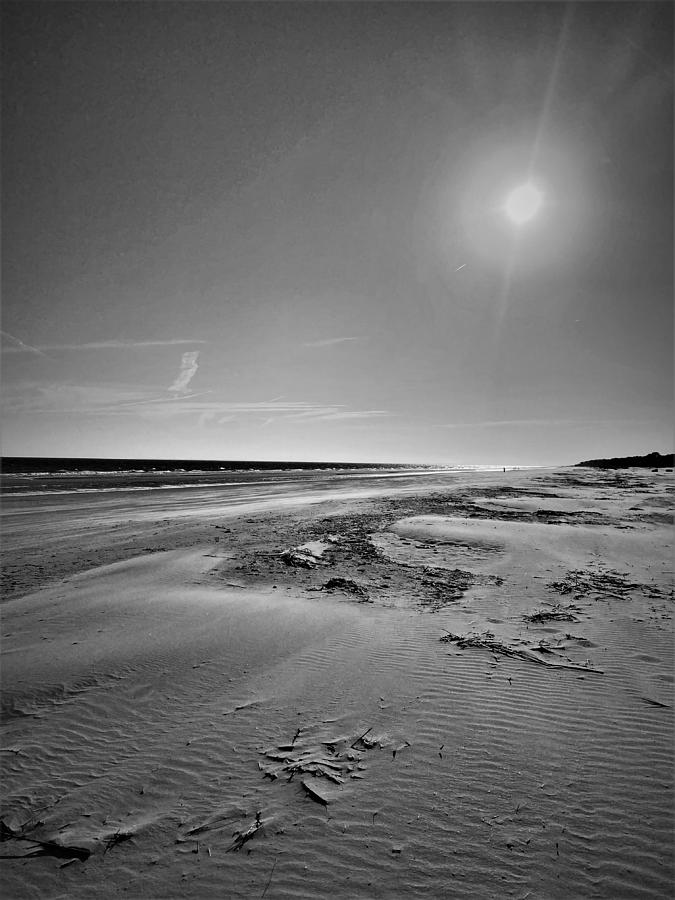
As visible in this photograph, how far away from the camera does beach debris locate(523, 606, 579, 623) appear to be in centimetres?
575

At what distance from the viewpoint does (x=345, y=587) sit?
7.25m

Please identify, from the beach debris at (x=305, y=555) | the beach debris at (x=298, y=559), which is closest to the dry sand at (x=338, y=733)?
the beach debris at (x=298, y=559)

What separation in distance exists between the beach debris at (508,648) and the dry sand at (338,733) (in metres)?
0.03

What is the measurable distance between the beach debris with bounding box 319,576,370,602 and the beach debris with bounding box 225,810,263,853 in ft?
13.6

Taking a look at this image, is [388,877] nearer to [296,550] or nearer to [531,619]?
[531,619]

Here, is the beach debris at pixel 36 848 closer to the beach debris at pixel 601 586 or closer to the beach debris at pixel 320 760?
the beach debris at pixel 320 760

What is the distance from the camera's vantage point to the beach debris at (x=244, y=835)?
2.49 meters

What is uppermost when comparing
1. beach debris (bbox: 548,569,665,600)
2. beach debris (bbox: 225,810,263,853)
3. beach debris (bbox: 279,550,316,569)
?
beach debris (bbox: 279,550,316,569)

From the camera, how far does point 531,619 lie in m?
5.77

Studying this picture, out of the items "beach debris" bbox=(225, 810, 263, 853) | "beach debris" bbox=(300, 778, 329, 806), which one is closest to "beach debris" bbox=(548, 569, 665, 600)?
"beach debris" bbox=(300, 778, 329, 806)

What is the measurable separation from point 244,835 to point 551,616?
4949mm

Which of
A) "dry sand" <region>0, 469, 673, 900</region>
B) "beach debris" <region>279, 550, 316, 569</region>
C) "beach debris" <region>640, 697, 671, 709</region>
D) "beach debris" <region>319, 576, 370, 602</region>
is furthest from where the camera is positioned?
"beach debris" <region>279, 550, 316, 569</region>

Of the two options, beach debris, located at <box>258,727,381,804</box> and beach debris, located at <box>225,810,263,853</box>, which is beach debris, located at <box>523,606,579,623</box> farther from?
beach debris, located at <box>225,810,263,853</box>

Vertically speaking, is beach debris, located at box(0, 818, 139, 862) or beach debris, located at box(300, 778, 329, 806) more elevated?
beach debris, located at box(300, 778, 329, 806)
